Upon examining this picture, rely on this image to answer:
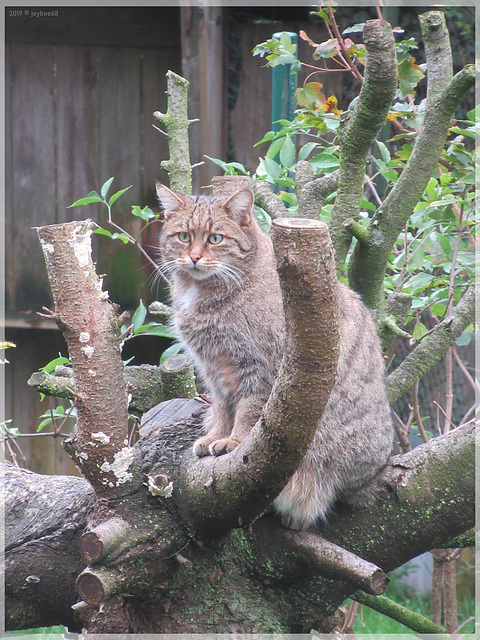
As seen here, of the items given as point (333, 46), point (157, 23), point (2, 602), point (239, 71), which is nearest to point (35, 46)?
point (157, 23)

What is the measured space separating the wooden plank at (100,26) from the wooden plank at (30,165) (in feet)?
0.31

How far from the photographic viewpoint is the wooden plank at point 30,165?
4.09 metres

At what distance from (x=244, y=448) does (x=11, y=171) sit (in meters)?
3.27

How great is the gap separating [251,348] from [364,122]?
0.76 metres

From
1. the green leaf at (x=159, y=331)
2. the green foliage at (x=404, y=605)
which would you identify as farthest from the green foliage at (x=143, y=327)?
the green foliage at (x=404, y=605)

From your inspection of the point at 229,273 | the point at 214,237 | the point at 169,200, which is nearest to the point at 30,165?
the point at 169,200

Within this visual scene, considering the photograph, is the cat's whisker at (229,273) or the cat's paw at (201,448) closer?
the cat's paw at (201,448)

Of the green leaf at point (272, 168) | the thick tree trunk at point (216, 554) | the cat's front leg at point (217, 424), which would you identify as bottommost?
the thick tree trunk at point (216, 554)

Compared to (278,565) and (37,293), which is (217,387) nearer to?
(278,565)

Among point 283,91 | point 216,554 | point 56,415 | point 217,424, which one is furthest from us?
point 283,91

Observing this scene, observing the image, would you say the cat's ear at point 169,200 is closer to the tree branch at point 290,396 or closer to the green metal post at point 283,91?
the green metal post at point 283,91

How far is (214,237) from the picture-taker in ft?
7.51

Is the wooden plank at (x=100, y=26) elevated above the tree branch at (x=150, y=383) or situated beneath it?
elevated above

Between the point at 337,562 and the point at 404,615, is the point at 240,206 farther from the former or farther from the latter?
the point at 404,615
